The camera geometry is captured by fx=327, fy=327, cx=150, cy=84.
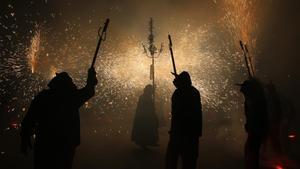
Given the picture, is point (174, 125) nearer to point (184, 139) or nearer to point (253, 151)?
point (184, 139)

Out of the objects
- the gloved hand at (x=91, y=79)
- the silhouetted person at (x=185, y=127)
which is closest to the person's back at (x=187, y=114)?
the silhouetted person at (x=185, y=127)

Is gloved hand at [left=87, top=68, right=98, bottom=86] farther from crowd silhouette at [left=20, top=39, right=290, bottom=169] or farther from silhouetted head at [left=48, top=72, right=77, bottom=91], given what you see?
silhouetted head at [left=48, top=72, right=77, bottom=91]

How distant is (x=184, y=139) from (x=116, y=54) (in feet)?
67.4

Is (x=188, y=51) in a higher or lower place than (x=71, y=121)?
higher

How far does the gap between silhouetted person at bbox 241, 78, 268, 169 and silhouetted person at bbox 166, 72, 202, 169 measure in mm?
1016

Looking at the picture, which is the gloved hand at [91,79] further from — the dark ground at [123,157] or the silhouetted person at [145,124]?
the silhouetted person at [145,124]


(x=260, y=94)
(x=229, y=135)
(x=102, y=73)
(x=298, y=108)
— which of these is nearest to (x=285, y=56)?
(x=298, y=108)

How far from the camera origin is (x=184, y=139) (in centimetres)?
577

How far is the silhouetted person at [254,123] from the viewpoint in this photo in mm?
6031

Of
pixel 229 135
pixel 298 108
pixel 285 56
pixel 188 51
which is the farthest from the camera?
pixel 188 51

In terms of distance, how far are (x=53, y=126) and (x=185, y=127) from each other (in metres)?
2.32

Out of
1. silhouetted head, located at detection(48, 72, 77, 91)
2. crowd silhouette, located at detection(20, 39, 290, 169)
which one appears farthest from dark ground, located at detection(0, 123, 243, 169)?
silhouetted head, located at detection(48, 72, 77, 91)

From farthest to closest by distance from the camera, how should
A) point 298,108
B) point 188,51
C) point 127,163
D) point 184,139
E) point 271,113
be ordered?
point 188,51
point 298,108
point 271,113
point 127,163
point 184,139

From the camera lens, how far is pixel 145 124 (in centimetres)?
1135
